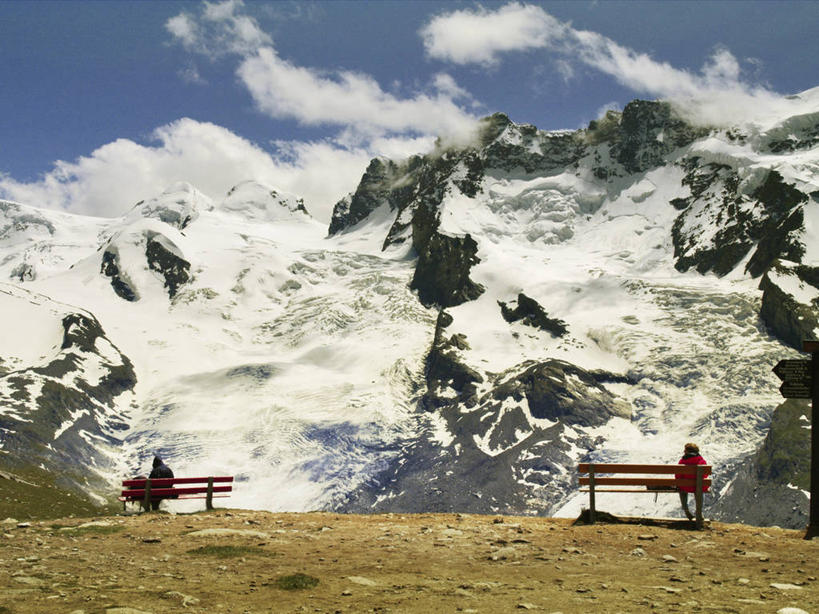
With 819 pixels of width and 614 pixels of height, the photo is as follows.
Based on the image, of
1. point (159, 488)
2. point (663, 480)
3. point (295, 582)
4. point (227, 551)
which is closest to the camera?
point (295, 582)

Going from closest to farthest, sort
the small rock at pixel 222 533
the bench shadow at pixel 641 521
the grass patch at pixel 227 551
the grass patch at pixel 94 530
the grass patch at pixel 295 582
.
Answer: the grass patch at pixel 295 582
the grass patch at pixel 227 551
the small rock at pixel 222 533
the grass patch at pixel 94 530
the bench shadow at pixel 641 521

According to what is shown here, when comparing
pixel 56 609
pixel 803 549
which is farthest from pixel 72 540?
pixel 803 549

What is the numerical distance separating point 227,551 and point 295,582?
4.29 m

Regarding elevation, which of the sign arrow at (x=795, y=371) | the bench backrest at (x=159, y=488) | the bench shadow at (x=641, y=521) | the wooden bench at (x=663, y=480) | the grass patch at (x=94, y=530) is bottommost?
the grass patch at (x=94, y=530)

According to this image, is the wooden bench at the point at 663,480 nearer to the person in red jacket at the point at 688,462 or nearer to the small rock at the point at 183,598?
the person in red jacket at the point at 688,462

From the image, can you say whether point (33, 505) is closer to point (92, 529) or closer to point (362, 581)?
point (92, 529)

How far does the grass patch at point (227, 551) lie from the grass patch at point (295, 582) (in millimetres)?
3118

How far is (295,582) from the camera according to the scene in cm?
2106

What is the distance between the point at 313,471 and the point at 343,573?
569ft

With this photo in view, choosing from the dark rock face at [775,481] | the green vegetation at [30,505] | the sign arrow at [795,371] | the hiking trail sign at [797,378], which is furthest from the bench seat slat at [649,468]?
the dark rock face at [775,481]

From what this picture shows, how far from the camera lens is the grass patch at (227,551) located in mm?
24328

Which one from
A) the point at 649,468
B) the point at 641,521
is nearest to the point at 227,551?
the point at 641,521

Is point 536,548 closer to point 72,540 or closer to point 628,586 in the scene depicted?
point 628,586

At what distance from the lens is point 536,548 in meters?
25.2
